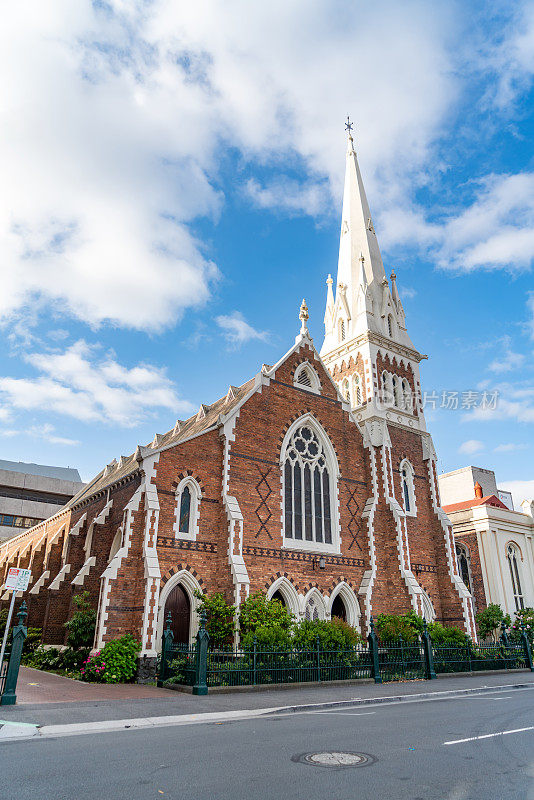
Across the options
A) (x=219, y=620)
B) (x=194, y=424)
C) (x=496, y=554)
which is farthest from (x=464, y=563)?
(x=219, y=620)

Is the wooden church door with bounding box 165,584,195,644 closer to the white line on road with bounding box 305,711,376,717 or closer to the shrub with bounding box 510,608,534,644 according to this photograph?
the white line on road with bounding box 305,711,376,717

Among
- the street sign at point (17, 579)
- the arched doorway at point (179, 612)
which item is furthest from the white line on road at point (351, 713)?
the arched doorway at point (179, 612)

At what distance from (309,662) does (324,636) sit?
1339 millimetres

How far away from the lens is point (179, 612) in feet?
63.7

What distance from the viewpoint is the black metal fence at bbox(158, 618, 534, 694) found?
48.9ft


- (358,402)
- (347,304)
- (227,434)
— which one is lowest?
(227,434)

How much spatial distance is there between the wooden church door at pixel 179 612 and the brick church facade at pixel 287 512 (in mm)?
45

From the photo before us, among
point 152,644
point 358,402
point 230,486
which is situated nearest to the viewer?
point 152,644

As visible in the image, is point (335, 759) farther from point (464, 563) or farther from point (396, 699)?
point (464, 563)

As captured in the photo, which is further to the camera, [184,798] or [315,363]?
[315,363]

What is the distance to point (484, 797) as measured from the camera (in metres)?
5.28

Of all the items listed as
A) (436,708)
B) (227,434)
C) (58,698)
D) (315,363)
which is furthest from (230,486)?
(436,708)

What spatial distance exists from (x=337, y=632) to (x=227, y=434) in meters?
8.31

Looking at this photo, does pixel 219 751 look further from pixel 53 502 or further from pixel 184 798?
pixel 53 502
